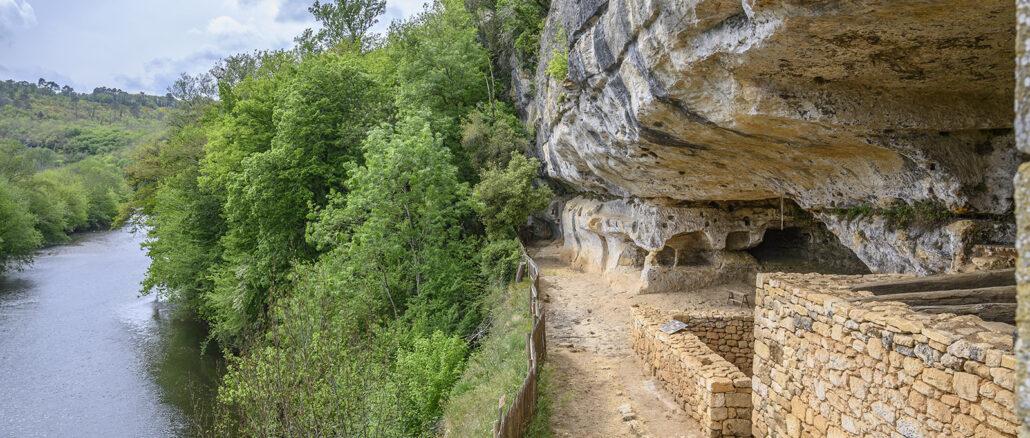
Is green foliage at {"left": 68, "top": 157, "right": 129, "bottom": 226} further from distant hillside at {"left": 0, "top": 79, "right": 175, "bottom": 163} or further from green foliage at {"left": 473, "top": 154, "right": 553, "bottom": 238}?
green foliage at {"left": 473, "top": 154, "right": 553, "bottom": 238}

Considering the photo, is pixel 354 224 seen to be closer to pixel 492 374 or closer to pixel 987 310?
pixel 492 374

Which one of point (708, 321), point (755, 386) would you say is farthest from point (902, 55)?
point (708, 321)

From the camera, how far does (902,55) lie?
19.7 ft

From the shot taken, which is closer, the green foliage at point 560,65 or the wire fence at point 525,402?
the wire fence at point 525,402

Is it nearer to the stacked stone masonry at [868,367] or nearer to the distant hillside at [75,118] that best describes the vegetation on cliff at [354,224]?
the stacked stone masonry at [868,367]

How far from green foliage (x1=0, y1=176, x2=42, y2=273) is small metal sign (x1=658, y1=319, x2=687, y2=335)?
125 ft

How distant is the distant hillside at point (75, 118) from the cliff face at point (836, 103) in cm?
7465

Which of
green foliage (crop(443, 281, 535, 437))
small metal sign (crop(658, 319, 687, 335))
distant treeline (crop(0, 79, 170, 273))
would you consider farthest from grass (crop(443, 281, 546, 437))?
distant treeline (crop(0, 79, 170, 273))

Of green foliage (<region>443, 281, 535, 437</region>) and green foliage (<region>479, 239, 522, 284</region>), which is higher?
green foliage (<region>479, 239, 522, 284</region>)

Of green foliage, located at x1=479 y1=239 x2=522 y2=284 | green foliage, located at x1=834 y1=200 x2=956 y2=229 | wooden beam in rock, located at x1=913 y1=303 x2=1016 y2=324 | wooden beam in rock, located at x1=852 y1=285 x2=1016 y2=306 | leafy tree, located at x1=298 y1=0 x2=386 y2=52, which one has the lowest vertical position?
green foliage, located at x1=479 y1=239 x2=522 y2=284

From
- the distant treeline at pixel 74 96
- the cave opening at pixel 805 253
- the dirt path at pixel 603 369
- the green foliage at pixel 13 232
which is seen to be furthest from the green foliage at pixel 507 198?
the distant treeline at pixel 74 96

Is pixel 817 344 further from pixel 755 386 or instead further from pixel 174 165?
pixel 174 165

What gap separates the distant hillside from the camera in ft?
315

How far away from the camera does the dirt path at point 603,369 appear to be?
8148 mm
